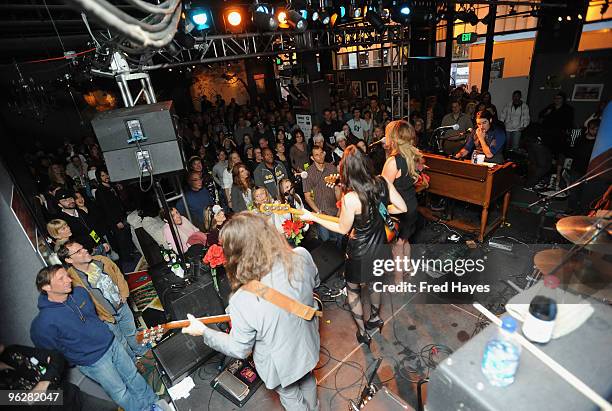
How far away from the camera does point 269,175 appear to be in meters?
5.23

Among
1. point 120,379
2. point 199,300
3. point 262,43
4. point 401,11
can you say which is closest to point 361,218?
point 199,300

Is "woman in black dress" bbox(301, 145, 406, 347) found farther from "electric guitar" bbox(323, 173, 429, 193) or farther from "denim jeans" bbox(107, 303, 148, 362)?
"denim jeans" bbox(107, 303, 148, 362)

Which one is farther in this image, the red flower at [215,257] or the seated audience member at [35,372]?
the red flower at [215,257]

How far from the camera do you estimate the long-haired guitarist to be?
181cm

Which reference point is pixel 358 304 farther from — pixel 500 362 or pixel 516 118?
pixel 516 118

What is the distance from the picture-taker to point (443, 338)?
3.33 meters

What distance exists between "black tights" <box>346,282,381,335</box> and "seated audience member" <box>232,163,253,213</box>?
2.15 meters

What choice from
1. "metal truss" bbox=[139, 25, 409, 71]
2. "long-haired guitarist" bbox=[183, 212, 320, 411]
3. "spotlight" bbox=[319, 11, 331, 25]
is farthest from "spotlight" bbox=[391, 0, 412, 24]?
"long-haired guitarist" bbox=[183, 212, 320, 411]

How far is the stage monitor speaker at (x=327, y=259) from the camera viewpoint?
4395 mm

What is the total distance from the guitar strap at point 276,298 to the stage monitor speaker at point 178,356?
1.90 meters

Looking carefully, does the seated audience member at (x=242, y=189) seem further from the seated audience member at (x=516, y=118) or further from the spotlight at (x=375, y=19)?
the seated audience member at (x=516, y=118)

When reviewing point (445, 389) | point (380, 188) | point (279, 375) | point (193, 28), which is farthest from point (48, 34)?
point (445, 389)

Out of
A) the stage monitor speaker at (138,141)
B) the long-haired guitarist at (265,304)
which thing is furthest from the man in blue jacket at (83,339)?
the long-haired guitarist at (265,304)

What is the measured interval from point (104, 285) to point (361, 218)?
103 inches
